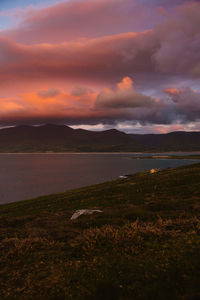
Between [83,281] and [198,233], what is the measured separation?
7.37 m

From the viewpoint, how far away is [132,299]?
21.2 ft

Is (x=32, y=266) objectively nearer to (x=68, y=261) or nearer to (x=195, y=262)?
(x=68, y=261)

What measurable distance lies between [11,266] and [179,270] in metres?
7.47

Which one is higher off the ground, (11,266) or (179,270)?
(179,270)

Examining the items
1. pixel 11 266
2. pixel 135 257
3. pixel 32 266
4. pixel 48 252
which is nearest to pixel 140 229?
pixel 135 257

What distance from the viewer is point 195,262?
8.26 m

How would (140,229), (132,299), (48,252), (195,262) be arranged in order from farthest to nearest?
(140,229) < (48,252) < (195,262) < (132,299)

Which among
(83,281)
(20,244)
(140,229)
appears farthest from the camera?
(140,229)

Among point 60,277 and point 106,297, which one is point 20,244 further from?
point 106,297

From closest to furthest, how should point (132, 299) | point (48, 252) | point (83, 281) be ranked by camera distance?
point (132, 299), point (83, 281), point (48, 252)

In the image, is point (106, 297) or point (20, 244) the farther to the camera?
point (20, 244)

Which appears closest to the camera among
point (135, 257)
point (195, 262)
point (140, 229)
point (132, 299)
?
point (132, 299)

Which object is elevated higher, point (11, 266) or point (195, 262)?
point (195, 262)

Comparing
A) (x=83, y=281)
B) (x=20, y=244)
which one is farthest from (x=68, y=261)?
(x=20, y=244)
